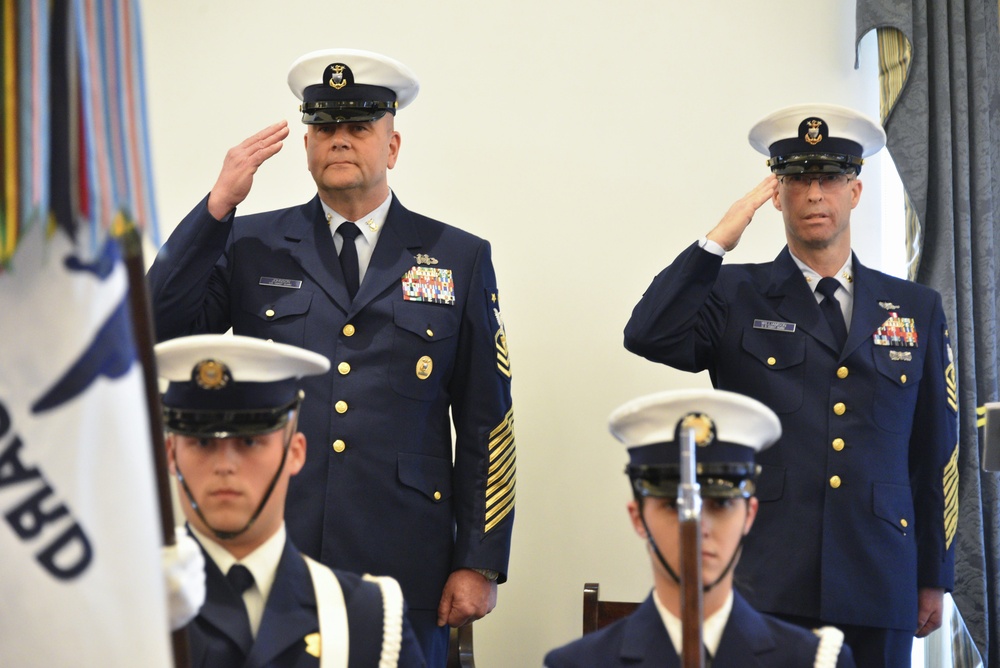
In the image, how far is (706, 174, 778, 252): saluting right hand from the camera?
301 centimetres

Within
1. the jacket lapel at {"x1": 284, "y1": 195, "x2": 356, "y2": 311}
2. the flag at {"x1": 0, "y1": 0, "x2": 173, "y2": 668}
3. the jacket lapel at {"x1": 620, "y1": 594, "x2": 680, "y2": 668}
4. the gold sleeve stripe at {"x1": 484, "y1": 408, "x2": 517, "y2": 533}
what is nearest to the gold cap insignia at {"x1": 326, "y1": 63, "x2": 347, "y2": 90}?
the jacket lapel at {"x1": 284, "y1": 195, "x2": 356, "y2": 311}

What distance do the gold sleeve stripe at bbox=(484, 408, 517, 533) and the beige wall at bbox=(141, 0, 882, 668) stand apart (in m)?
0.85

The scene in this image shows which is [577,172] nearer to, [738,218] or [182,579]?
[738,218]

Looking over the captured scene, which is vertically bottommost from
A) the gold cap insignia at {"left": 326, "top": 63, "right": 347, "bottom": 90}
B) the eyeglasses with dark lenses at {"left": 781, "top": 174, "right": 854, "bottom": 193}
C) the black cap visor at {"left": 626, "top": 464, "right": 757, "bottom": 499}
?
the black cap visor at {"left": 626, "top": 464, "right": 757, "bottom": 499}

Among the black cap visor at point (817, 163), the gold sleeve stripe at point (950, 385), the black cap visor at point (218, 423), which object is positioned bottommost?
the black cap visor at point (218, 423)

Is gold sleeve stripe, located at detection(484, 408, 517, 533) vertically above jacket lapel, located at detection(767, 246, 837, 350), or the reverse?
jacket lapel, located at detection(767, 246, 837, 350)

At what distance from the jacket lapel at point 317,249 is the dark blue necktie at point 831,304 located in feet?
3.71

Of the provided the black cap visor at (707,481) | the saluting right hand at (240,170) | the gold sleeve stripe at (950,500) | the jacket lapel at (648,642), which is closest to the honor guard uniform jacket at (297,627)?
the jacket lapel at (648,642)

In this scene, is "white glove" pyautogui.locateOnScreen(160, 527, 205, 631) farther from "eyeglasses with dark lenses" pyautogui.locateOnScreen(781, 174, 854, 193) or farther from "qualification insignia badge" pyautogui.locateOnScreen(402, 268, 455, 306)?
"eyeglasses with dark lenses" pyautogui.locateOnScreen(781, 174, 854, 193)

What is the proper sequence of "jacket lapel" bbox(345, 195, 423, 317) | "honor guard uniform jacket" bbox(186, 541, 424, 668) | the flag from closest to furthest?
1. the flag
2. "honor guard uniform jacket" bbox(186, 541, 424, 668)
3. "jacket lapel" bbox(345, 195, 423, 317)

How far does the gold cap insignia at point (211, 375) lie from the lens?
6.24ft

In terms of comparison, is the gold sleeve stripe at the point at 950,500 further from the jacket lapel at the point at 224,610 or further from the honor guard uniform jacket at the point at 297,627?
the jacket lapel at the point at 224,610

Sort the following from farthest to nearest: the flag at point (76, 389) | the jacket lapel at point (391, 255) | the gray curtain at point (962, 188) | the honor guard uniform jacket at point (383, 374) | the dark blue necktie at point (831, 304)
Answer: the gray curtain at point (962, 188) < the dark blue necktie at point (831, 304) < the jacket lapel at point (391, 255) < the honor guard uniform jacket at point (383, 374) < the flag at point (76, 389)

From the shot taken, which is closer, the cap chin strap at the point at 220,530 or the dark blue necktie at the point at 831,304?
the cap chin strap at the point at 220,530
